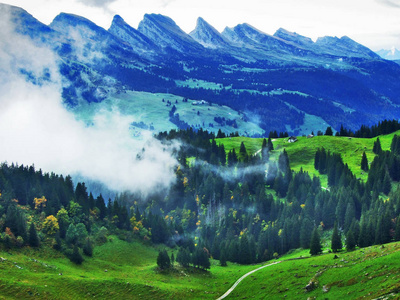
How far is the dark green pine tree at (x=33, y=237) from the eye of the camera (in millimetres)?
135750

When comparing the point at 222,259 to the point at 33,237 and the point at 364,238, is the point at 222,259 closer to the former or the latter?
the point at 364,238

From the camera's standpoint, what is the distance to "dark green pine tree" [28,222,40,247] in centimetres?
13575

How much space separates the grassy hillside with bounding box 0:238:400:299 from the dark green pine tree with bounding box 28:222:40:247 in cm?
278

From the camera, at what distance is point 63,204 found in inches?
6762

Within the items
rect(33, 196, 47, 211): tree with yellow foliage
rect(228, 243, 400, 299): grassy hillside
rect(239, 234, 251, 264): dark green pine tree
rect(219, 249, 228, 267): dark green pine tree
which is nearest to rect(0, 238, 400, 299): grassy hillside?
rect(228, 243, 400, 299): grassy hillside

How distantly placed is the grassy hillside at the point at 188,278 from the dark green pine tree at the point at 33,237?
109 inches

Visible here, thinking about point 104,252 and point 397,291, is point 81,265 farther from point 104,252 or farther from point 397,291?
point 397,291

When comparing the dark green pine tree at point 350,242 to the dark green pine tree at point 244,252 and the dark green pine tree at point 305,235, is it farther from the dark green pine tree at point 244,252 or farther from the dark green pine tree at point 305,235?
the dark green pine tree at point 244,252

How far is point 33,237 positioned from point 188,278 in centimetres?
4789

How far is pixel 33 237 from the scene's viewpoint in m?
136

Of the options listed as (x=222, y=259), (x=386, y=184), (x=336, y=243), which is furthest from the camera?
(x=386, y=184)

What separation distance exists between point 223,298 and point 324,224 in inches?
2903

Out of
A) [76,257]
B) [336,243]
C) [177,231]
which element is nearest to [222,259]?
[336,243]

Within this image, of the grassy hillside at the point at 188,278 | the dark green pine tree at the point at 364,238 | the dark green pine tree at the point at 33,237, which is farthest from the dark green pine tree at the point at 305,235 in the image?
the dark green pine tree at the point at 33,237
